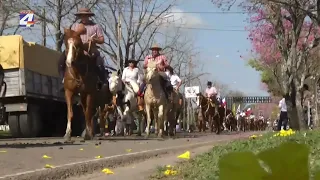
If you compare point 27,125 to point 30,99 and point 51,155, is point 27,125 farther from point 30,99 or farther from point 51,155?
point 51,155

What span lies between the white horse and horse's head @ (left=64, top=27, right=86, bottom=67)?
22.7ft

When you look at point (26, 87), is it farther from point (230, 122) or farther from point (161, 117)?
point (230, 122)

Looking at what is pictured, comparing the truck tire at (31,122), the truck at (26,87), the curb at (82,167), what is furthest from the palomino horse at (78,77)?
the truck tire at (31,122)

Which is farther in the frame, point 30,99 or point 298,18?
point 298,18

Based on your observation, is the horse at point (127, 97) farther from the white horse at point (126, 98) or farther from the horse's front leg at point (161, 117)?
the horse's front leg at point (161, 117)

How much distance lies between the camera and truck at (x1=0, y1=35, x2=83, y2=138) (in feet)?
70.5

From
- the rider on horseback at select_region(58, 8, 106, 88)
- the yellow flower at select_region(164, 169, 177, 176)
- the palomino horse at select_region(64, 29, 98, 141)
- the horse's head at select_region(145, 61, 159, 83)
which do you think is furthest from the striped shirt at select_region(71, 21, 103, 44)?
the yellow flower at select_region(164, 169, 177, 176)

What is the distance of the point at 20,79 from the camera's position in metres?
21.5

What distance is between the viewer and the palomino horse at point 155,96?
17.1 metres

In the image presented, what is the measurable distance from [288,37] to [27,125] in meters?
11.1

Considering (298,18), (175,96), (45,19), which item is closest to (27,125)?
(175,96)

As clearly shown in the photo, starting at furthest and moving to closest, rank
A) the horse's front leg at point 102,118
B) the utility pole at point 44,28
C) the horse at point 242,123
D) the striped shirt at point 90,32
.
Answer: the horse at point 242,123 < the utility pole at point 44,28 < the horse's front leg at point 102,118 < the striped shirt at point 90,32

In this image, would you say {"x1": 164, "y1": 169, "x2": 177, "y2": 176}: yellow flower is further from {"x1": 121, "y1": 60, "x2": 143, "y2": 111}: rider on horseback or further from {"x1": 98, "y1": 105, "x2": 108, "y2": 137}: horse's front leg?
{"x1": 121, "y1": 60, "x2": 143, "y2": 111}: rider on horseback

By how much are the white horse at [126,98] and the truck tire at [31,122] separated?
9.04ft
